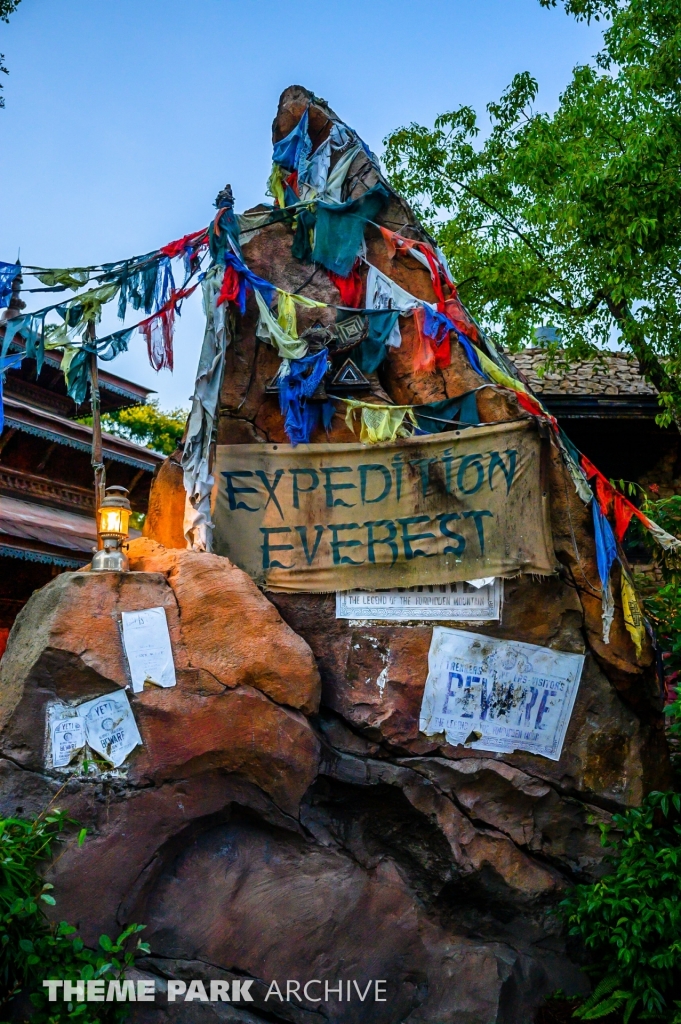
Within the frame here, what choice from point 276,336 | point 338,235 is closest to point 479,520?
point 276,336

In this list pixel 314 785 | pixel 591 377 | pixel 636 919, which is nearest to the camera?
pixel 636 919

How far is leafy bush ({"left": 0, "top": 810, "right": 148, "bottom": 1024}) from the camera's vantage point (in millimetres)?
5055

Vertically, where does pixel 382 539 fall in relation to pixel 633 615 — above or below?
above

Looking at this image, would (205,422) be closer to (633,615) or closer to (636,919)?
(633,615)

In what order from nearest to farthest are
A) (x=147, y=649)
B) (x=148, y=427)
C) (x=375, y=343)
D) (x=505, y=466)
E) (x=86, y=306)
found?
(x=147, y=649) → (x=505, y=466) → (x=86, y=306) → (x=375, y=343) → (x=148, y=427)

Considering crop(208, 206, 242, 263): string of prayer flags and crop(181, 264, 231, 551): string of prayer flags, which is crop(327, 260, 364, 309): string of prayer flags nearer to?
crop(208, 206, 242, 263): string of prayer flags

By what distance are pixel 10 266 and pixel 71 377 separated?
0.96m

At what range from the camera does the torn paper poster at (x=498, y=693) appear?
6941 mm

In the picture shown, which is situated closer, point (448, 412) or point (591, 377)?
point (448, 412)

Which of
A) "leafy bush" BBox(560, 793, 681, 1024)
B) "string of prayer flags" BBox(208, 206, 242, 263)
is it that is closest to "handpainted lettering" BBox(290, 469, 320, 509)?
"string of prayer flags" BBox(208, 206, 242, 263)

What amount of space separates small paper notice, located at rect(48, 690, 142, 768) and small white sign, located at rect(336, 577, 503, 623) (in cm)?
184

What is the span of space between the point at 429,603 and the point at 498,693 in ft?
2.77

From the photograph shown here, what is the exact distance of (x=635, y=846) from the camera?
6770mm

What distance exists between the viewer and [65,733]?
584 centimetres
